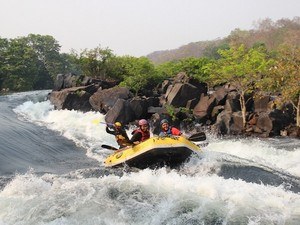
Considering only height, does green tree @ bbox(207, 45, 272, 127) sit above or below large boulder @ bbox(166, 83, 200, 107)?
above

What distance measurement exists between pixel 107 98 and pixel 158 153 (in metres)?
13.8

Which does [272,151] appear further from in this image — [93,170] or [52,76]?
[52,76]

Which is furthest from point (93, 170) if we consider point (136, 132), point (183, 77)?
point (183, 77)

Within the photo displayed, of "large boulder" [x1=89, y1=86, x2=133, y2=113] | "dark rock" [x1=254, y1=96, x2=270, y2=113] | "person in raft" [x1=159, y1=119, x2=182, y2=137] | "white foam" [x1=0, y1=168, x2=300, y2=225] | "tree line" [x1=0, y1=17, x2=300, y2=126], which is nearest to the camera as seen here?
"white foam" [x1=0, y1=168, x2=300, y2=225]

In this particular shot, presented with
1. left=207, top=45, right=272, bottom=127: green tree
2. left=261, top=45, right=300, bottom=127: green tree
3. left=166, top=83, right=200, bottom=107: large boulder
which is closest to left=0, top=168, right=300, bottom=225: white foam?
left=261, top=45, right=300, bottom=127: green tree

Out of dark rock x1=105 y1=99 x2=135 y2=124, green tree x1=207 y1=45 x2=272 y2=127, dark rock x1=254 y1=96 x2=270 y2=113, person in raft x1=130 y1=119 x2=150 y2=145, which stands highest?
green tree x1=207 y1=45 x2=272 y2=127

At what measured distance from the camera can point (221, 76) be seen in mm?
20312

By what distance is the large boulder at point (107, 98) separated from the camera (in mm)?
23094

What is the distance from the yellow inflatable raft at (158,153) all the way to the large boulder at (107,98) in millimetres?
12456

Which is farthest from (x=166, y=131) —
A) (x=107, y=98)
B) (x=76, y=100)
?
(x=76, y=100)

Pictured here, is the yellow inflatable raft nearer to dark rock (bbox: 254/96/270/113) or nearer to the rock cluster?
the rock cluster

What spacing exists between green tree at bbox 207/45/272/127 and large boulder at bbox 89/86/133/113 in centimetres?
572

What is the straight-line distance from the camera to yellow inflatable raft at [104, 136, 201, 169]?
1009cm

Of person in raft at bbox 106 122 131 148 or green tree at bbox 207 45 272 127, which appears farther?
green tree at bbox 207 45 272 127
